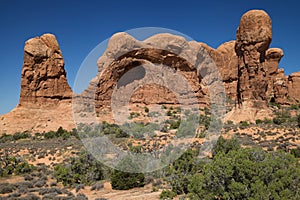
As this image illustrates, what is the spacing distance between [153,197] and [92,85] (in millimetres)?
21650

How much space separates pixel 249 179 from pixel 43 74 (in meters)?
23.8

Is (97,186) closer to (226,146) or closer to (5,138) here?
(226,146)

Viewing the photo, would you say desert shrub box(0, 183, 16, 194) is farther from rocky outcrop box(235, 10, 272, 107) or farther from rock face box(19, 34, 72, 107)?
rocky outcrop box(235, 10, 272, 107)

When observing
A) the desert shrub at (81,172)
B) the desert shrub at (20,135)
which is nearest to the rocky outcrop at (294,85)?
the desert shrub at (20,135)

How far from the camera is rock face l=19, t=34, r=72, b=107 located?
968 inches

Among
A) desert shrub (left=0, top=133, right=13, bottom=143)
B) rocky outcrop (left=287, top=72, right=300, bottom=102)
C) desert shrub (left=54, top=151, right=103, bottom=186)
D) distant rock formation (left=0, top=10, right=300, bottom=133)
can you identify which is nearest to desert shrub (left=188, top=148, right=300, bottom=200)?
desert shrub (left=54, top=151, right=103, bottom=186)

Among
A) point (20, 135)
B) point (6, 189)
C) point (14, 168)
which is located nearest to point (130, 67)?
point (20, 135)

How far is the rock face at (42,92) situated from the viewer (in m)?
23.3

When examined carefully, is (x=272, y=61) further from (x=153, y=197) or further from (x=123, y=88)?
(x=153, y=197)

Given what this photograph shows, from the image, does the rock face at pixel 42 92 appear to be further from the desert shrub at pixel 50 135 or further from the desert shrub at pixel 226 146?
the desert shrub at pixel 226 146

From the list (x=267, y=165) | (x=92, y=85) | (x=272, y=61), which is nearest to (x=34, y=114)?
(x=92, y=85)

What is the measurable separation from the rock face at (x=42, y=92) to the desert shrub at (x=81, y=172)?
13.7 meters

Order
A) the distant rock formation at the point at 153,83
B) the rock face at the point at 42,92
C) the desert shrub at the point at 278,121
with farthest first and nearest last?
the rock face at the point at 42,92, the distant rock formation at the point at 153,83, the desert shrub at the point at 278,121

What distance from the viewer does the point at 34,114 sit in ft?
78.3
